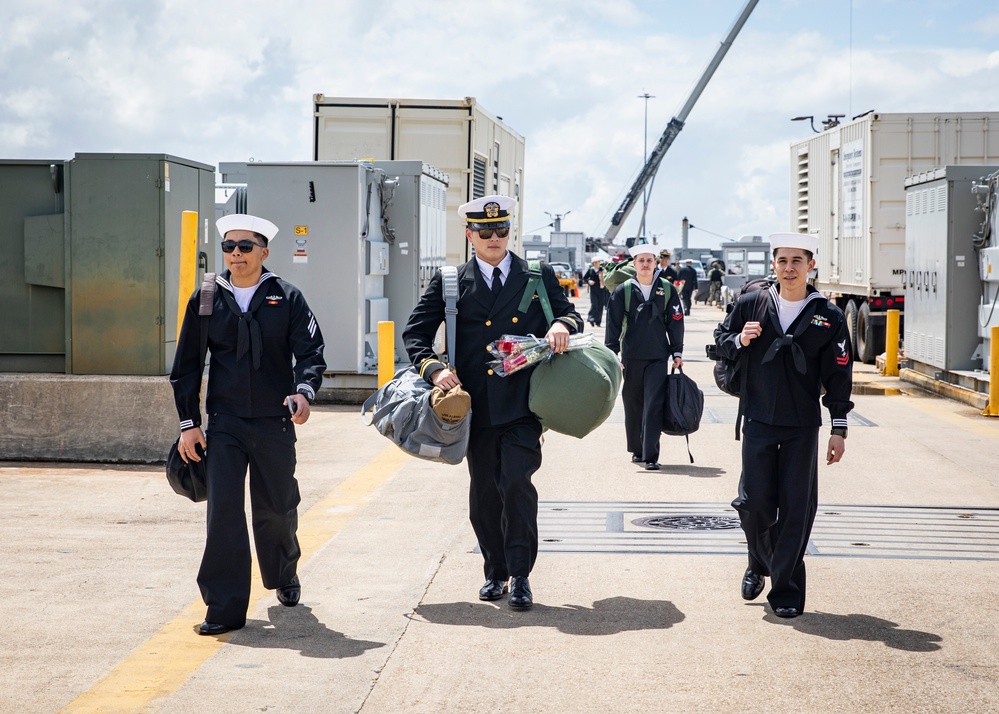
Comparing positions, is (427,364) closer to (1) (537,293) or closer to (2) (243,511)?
(1) (537,293)

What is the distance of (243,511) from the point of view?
573 cm

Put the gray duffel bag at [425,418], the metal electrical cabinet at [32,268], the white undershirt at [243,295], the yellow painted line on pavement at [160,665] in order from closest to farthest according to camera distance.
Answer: the yellow painted line on pavement at [160,665]
the white undershirt at [243,295]
the gray duffel bag at [425,418]
the metal electrical cabinet at [32,268]

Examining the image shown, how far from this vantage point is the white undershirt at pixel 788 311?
6070 mm

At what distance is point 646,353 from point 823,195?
48.6ft

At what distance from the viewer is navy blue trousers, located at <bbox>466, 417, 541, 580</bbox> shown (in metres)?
6.06

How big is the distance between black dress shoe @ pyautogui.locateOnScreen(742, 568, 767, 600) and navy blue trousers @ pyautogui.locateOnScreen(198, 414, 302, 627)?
2147 mm

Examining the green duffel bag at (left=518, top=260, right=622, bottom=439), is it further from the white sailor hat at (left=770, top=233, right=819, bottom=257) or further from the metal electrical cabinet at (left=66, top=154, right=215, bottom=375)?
the metal electrical cabinet at (left=66, top=154, right=215, bottom=375)

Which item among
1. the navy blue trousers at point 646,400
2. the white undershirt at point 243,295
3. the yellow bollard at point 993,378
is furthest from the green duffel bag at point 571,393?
the yellow bollard at point 993,378

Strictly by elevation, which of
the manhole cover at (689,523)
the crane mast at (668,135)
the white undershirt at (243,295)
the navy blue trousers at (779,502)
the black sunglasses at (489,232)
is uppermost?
the crane mast at (668,135)

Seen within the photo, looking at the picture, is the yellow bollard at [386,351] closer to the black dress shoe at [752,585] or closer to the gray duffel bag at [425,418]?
the gray duffel bag at [425,418]

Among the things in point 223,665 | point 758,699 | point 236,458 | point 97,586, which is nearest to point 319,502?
point 97,586

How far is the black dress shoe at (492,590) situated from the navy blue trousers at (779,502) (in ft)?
3.95

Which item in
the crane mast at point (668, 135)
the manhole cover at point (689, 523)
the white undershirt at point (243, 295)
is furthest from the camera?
the crane mast at point (668, 135)

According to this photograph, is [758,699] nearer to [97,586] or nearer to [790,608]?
[790,608]
